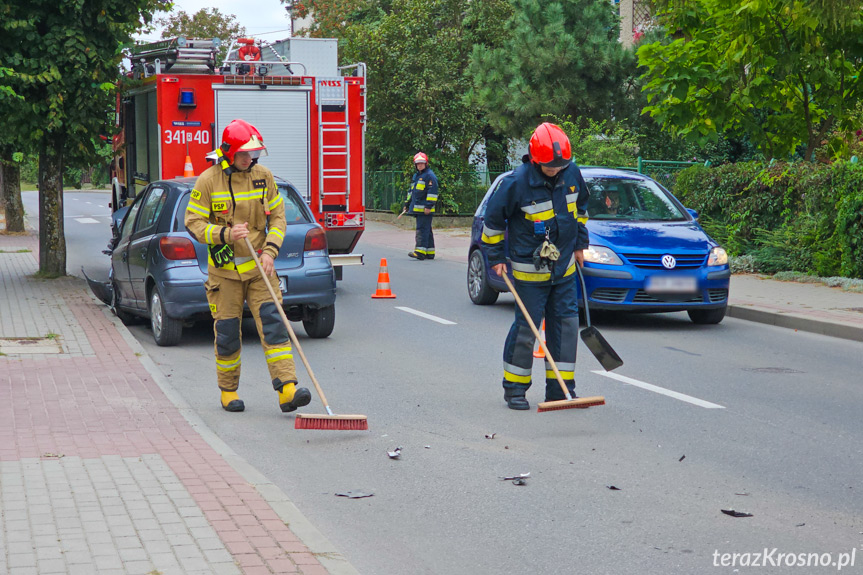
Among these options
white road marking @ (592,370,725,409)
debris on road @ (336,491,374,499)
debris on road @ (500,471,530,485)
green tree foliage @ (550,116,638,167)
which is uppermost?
green tree foliage @ (550,116,638,167)

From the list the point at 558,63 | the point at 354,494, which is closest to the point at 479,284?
the point at 354,494

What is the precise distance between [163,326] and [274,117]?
5045 millimetres

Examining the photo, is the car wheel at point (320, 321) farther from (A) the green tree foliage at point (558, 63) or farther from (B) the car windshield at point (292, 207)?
(A) the green tree foliage at point (558, 63)

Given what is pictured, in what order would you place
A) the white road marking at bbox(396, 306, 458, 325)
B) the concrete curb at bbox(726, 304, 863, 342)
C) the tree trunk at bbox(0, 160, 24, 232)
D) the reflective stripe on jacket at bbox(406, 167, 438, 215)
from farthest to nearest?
the tree trunk at bbox(0, 160, 24, 232) → the reflective stripe on jacket at bbox(406, 167, 438, 215) → the white road marking at bbox(396, 306, 458, 325) → the concrete curb at bbox(726, 304, 863, 342)

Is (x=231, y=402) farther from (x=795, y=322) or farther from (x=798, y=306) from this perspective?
(x=798, y=306)

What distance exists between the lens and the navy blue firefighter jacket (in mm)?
7340

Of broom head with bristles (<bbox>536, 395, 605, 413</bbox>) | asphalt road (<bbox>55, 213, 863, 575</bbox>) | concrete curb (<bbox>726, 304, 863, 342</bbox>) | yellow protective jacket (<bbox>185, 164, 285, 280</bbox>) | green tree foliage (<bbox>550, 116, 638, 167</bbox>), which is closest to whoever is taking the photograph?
asphalt road (<bbox>55, 213, 863, 575</bbox>)

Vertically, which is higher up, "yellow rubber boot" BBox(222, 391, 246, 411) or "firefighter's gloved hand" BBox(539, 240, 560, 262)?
"firefighter's gloved hand" BBox(539, 240, 560, 262)

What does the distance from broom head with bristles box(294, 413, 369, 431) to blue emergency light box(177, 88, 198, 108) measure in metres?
8.17

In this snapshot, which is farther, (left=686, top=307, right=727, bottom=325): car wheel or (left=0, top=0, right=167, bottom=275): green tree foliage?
(left=0, top=0, right=167, bottom=275): green tree foliage

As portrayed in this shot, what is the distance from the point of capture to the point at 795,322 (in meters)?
11.9

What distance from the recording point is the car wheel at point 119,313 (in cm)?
1177

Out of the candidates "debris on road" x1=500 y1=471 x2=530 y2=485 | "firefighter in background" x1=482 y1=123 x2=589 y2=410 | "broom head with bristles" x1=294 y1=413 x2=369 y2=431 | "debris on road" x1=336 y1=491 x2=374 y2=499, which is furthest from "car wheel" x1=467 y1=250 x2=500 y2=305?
"debris on road" x1=336 y1=491 x2=374 y2=499

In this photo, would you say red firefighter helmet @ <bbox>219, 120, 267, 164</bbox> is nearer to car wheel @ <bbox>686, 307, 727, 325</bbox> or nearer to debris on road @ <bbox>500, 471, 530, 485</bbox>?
debris on road @ <bbox>500, 471, 530, 485</bbox>
